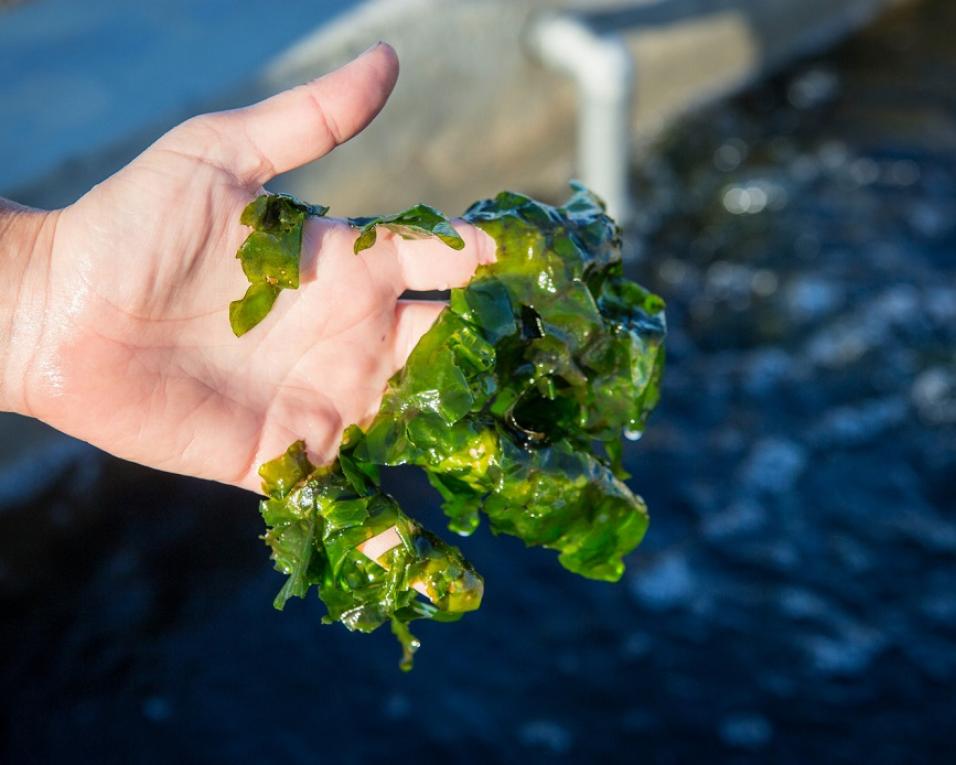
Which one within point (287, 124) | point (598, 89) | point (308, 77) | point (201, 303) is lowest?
point (598, 89)

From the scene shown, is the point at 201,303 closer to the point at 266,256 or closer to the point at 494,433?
the point at 266,256

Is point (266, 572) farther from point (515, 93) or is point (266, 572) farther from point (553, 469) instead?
point (515, 93)

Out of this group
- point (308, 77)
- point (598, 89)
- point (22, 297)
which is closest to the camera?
point (22, 297)

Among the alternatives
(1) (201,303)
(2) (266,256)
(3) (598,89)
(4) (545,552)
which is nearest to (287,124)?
(2) (266,256)

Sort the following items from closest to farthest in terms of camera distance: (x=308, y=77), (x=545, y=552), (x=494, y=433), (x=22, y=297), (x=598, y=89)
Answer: (x=22, y=297), (x=494, y=433), (x=545, y=552), (x=308, y=77), (x=598, y=89)

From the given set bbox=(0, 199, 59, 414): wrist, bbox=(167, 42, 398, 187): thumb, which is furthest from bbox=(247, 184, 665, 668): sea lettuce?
bbox=(0, 199, 59, 414): wrist

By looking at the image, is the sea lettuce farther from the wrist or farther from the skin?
the wrist

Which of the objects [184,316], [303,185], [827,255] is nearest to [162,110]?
[303,185]

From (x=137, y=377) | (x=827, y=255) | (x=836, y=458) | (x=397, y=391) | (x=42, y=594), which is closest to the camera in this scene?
(x=137, y=377)
